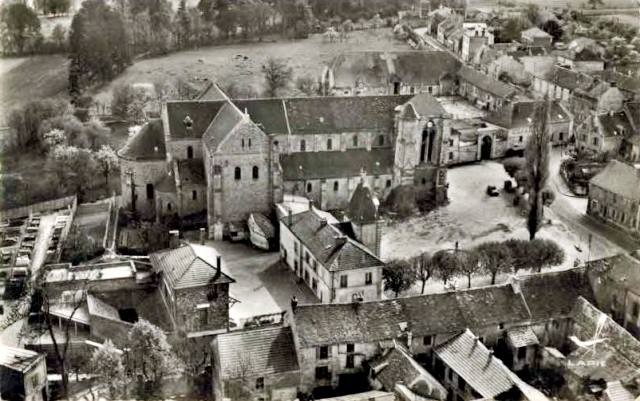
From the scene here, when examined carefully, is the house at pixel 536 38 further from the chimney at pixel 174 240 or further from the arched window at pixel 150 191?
the chimney at pixel 174 240

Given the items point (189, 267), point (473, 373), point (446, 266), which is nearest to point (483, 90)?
point (446, 266)

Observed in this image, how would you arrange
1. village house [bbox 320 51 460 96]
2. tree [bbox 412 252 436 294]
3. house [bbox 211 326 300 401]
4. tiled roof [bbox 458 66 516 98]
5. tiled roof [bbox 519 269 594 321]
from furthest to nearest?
village house [bbox 320 51 460 96] < tiled roof [bbox 458 66 516 98] < tree [bbox 412 252 436 294] < tiled roof [bbox 519 269 594 321] < house [bbox 211 326 300 401]

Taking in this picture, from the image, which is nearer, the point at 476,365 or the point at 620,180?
the point at 476,365

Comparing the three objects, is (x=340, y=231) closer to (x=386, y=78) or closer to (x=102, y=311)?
(x=102, y=311)

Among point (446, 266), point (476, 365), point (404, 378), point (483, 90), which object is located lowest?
point (404, 378)

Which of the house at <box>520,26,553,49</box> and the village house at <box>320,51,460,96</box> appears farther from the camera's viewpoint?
the house at <box>520,26,553,49</box>

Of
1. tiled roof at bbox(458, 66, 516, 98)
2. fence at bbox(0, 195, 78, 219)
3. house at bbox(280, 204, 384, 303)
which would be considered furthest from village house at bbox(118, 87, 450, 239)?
tiled roof at bbox(458, 66, 516, 98)

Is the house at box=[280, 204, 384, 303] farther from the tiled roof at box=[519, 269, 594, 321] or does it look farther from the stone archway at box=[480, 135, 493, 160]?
the stone archway at box=[480, 135, 493, 160]

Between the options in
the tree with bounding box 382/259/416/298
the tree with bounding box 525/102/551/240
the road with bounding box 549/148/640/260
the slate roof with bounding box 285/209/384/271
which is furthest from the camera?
the road with bounding box 549/148/640/260

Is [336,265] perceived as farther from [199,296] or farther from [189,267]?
[189,267]
